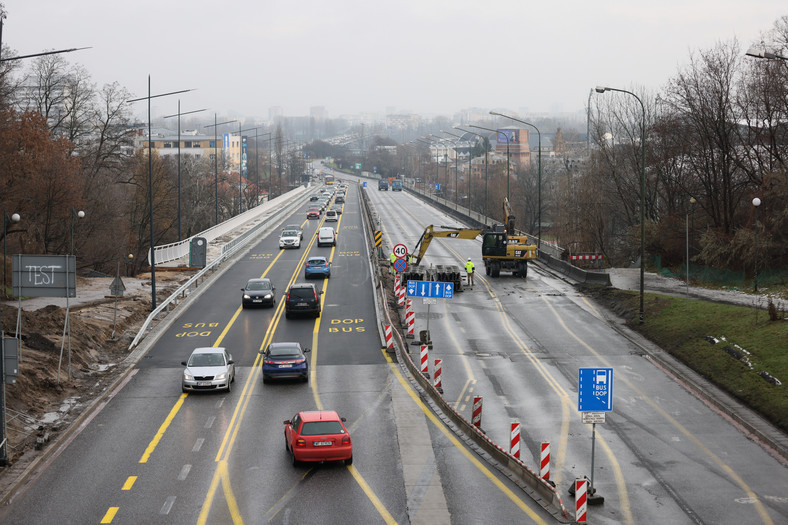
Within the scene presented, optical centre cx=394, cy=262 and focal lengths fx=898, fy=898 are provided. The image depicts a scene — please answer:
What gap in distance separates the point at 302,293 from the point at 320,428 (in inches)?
814

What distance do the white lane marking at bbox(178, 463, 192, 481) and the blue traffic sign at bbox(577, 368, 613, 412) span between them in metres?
8.95

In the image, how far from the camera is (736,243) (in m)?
48.9

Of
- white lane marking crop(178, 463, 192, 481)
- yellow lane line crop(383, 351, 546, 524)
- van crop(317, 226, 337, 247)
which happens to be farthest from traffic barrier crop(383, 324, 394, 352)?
van crop(317, 226, 337, 247)

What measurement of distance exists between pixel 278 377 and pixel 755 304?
22264 mm

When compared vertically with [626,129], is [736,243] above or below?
below

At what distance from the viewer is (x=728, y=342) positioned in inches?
1357

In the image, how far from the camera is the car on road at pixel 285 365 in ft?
97.2

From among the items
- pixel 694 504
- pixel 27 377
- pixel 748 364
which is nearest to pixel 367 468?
pixel 694 504

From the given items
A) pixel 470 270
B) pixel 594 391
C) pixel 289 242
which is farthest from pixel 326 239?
pixel 594 391

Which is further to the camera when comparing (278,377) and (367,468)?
(278,377)

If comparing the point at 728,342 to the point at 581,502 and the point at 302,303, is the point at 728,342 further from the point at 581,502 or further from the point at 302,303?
the point at 581,502

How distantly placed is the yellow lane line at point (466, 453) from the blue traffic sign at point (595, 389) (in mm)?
2425

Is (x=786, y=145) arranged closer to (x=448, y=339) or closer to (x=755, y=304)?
(x=755, y=304)

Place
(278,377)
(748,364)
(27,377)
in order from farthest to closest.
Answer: (748,364), (278,377), (27,377)
